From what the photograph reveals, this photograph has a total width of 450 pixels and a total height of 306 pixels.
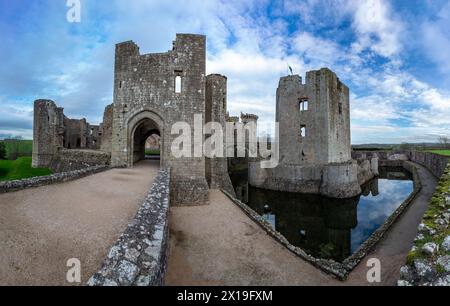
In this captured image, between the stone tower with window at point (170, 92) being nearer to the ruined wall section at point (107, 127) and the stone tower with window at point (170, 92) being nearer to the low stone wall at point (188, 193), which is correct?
the low stone wall at point (188, 193)

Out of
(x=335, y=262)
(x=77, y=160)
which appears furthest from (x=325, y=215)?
(x=77, y=160)

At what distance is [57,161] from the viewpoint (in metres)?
22.8

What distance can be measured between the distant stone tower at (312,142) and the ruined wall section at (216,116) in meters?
5.87

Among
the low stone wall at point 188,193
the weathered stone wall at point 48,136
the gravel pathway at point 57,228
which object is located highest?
Answer: the weathered stone wall at point 48,136

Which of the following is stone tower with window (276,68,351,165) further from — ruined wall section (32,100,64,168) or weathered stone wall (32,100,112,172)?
ruined wall section (32,100,64,168)

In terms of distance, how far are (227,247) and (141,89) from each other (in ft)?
32.1

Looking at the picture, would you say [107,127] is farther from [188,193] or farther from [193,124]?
[188,193]

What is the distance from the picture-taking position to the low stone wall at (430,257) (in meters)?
2.85

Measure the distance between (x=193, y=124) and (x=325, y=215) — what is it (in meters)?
9.70

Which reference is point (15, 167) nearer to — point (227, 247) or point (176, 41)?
point (176, 41)

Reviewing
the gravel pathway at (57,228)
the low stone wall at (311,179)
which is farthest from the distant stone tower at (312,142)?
the gravel pathway at (57,228)
